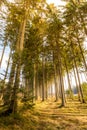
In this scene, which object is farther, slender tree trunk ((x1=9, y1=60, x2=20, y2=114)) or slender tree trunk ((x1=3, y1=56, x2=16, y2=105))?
slender tree trunk ((x1=3, y1=56, x2=16, y2=105))

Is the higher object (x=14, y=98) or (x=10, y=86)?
(x=10, y=86)

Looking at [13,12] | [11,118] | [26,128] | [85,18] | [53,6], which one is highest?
[53,6]

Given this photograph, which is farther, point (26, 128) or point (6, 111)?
point (6, 111)

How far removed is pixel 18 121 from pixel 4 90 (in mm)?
Result: 1882

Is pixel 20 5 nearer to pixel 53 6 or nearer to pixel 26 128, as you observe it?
pixel 53 6

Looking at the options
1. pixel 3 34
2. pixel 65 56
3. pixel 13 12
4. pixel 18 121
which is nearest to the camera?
pixel 18 121

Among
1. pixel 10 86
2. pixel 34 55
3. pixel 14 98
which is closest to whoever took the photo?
pixel 14 98

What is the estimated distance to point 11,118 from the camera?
24.8ft

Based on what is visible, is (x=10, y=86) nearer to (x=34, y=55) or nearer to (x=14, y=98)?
(x=14, y=98)

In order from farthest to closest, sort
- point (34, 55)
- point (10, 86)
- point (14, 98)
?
point (34, 55), point (10, 86), point (14, 98)

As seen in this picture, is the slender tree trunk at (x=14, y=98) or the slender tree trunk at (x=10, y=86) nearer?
the slender tree trunk at (x=14, y=98)

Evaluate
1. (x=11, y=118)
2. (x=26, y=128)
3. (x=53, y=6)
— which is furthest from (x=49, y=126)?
(x=53, y=6)

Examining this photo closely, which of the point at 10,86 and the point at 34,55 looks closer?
the point at 10,86

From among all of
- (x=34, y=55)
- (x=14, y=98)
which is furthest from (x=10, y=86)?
(x=34, y=55)
